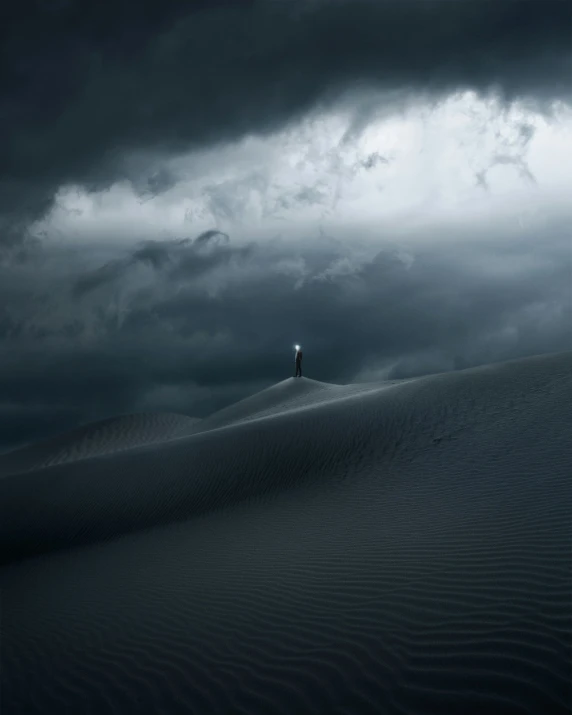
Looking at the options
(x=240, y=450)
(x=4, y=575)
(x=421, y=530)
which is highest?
(x=240, y=450)

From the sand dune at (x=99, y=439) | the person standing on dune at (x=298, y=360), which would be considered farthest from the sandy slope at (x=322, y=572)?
the sand dune at (x=99, y=439)

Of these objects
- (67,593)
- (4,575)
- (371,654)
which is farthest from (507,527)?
(4,575)

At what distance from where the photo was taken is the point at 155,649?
6.79 m

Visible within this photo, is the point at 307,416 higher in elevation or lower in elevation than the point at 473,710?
higher

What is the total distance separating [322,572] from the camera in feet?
27.2

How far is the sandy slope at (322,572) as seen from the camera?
5277 mm

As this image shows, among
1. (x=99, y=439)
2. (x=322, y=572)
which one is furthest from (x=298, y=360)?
(x=322, y=572)

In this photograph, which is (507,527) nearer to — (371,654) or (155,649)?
(371,654)

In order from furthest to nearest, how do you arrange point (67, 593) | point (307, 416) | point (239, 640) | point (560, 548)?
point (307, 416) → point (67, 593) → point (560, 548) → point (239, 640)

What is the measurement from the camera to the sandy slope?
17.3 ft

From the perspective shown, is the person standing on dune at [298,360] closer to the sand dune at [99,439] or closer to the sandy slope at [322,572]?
Answer: the sand dune at [99,439]

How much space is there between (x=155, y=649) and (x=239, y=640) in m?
1.04

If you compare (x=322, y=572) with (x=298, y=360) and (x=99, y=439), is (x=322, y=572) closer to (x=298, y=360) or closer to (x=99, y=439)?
(x=298, y=360)

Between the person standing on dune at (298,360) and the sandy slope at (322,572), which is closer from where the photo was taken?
the sandy slope at (322,572)
